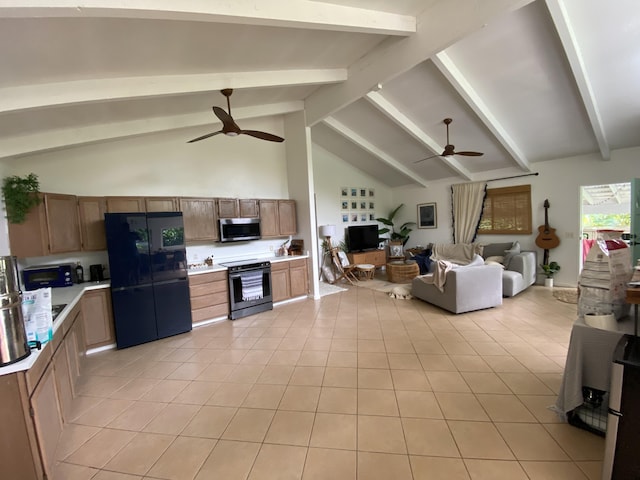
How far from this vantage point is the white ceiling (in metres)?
2.11

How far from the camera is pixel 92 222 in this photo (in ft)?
11.9

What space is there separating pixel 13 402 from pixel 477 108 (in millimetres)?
5701

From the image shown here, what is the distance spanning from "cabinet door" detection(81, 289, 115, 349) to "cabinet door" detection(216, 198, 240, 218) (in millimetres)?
1948

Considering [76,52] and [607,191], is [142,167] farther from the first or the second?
[607,191]

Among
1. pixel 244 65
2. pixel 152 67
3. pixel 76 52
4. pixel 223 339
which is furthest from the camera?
pixel 223 339

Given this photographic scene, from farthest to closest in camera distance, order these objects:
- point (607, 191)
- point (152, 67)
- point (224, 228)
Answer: point (607, 191)
point (224, 228)
point (152, 67)

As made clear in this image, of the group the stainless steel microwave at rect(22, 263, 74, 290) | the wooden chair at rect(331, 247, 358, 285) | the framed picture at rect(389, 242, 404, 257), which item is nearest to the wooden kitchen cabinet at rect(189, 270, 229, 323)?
the stainless steel microwave at rect(22, 263, 74, 290)

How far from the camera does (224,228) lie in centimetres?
466

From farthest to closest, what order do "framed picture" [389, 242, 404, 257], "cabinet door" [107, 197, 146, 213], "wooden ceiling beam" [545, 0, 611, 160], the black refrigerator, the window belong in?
"framed picture" [389, 242, 404, 257] → the window → "cabinet door" [107, 197, 146, 213] → the black refrigerator → "wooden ceiling beam" [545, 0, 611, 160]

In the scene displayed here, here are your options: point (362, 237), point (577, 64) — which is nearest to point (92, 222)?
point (362, 237)

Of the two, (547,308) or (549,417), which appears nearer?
(549,417)

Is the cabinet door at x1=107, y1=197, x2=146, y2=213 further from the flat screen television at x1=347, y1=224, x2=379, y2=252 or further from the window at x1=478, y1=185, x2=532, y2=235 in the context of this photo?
the window at x1=478, y1=185, x2=532, y2=235

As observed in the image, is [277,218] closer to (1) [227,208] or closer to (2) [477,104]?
(1) [227,208]

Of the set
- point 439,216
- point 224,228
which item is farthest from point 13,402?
point 439,216
